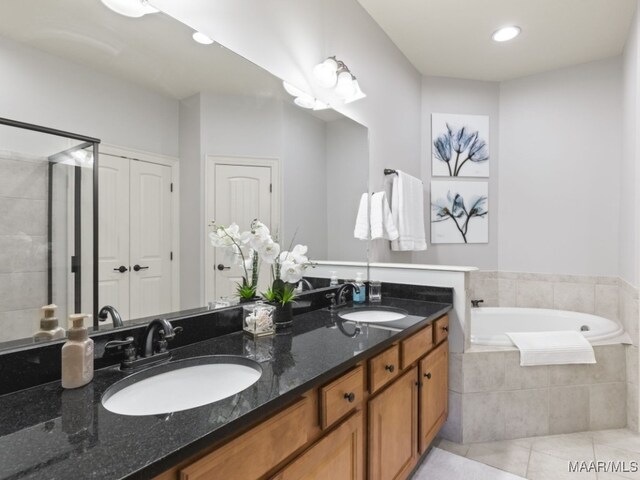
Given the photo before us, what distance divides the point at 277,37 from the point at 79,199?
126cm

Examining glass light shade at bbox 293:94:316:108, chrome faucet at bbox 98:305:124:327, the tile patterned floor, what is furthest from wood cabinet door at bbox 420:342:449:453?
glass light shade at bbox 293:94:316:108

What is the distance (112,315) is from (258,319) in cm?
49

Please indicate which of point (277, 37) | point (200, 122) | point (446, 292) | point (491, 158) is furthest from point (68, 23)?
point (491, 158)

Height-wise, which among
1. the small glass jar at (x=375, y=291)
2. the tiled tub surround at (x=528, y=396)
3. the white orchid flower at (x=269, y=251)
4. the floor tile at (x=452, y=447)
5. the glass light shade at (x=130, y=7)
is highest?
the glass light shade at (x=130, y=7)

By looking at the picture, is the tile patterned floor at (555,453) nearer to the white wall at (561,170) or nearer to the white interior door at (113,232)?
the white wall at (561,170)

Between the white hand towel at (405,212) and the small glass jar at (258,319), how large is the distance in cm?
155

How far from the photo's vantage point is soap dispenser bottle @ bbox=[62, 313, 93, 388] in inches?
34.5

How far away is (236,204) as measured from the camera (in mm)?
1514

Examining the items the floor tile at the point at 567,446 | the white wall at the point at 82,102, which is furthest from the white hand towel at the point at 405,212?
the white wall at the point at 82,102

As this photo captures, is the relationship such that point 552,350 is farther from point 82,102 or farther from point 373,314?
point 82,102

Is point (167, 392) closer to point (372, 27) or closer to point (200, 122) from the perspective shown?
point (200, 122)

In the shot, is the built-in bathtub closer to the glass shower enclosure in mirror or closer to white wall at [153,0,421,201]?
white wall at [153,0,421,201]

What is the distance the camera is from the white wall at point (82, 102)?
0.89 metres

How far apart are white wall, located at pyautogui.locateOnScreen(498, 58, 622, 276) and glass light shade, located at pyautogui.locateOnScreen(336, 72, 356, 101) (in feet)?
6.76
